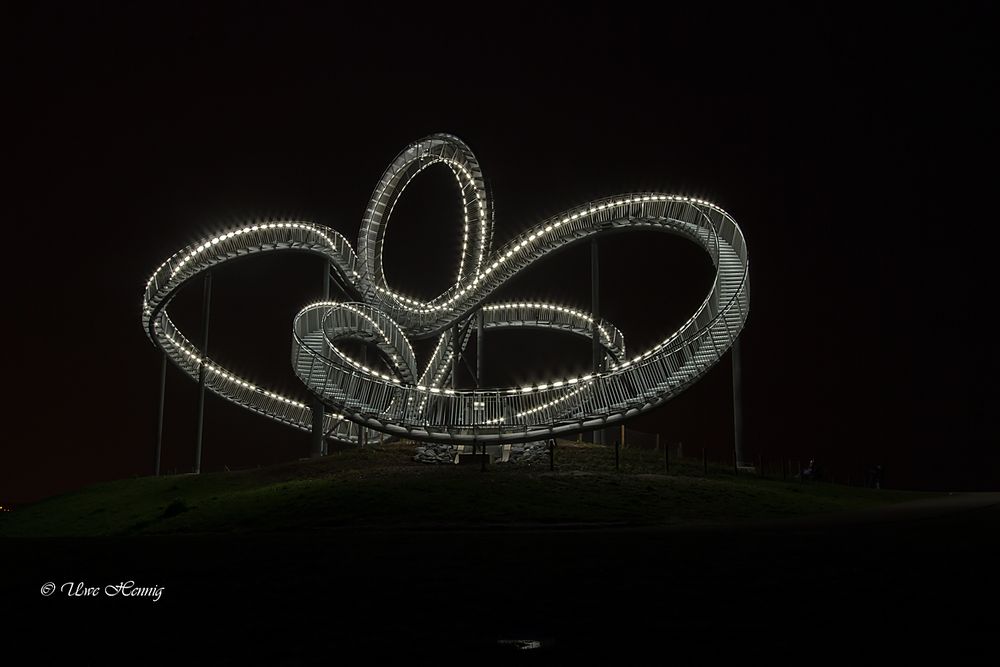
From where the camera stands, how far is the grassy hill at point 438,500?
664 inches

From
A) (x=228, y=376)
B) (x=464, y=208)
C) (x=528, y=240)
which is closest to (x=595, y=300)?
(x=528, y=240)

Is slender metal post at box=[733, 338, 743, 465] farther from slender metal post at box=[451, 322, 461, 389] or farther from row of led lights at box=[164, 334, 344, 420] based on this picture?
row of led lights at box=[164, 334, 344, 420]

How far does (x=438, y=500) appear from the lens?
1802 cm

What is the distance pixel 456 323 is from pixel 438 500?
15424mm

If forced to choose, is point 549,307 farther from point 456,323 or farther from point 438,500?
point 438,500

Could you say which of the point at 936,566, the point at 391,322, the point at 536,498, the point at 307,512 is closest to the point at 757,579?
the point at 936,566

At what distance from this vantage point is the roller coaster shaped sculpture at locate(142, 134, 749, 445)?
24.2m

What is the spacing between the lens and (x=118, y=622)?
652 cm

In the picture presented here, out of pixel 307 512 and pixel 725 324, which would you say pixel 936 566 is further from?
pixel 725 324

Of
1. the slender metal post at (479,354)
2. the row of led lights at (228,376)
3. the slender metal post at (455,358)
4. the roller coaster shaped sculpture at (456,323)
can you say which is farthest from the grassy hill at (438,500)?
the row of led lights at (228,376)

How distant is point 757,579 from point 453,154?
2864 cm

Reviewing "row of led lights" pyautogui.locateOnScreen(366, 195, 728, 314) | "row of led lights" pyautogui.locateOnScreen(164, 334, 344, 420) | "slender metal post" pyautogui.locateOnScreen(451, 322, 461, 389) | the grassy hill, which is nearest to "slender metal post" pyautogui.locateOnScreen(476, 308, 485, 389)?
"slender metal post" pyautogui.locateOnScreen(451, 322, 461, 389)

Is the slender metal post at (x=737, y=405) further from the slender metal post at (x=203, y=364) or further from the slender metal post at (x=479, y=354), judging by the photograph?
the slender metal post at (x=203, y=364)

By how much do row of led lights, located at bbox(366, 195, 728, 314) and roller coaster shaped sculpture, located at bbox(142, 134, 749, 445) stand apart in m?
0.04
